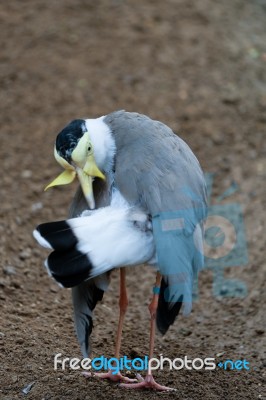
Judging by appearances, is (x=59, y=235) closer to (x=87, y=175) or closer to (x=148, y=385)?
(x=87, y=175)

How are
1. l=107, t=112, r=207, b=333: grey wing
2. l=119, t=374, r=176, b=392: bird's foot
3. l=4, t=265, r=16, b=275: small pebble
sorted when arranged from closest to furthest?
l=107, t=112, r=207, b=333: grey wing → l=119, t=374, r=176, b=392: bird's foot → l=4, t=265, r=16, b=275: small pebble

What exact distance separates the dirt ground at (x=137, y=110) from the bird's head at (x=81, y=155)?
3.19 ft

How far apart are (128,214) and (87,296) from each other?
0.62 meters

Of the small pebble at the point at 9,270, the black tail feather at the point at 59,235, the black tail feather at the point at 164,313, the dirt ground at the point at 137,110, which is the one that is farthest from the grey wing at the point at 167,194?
the small pebble at the point at 9,270

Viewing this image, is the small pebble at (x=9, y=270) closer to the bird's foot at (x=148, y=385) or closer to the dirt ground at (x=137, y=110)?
the dirt ground at (x=137, y=110)

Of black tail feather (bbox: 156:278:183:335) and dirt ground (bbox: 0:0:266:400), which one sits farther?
dirt ground (bbox: 0:0:266:400)

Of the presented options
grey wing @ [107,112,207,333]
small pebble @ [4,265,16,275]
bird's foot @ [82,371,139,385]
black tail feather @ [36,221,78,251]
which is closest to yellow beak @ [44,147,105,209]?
grey wing @ [107,112,207,333]

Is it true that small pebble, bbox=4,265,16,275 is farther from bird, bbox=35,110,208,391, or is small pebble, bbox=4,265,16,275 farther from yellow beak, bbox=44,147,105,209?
yellow beak, bbox=44,147,105,209

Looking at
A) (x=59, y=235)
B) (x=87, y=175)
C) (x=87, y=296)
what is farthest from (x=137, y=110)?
(x=59, y=235)

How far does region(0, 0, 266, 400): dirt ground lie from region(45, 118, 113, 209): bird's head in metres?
0.97

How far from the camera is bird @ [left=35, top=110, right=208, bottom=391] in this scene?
321 cm

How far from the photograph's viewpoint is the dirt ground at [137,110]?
403cm

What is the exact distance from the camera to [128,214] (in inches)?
133

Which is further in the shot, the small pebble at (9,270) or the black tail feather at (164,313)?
the small pebble at (9,270)
